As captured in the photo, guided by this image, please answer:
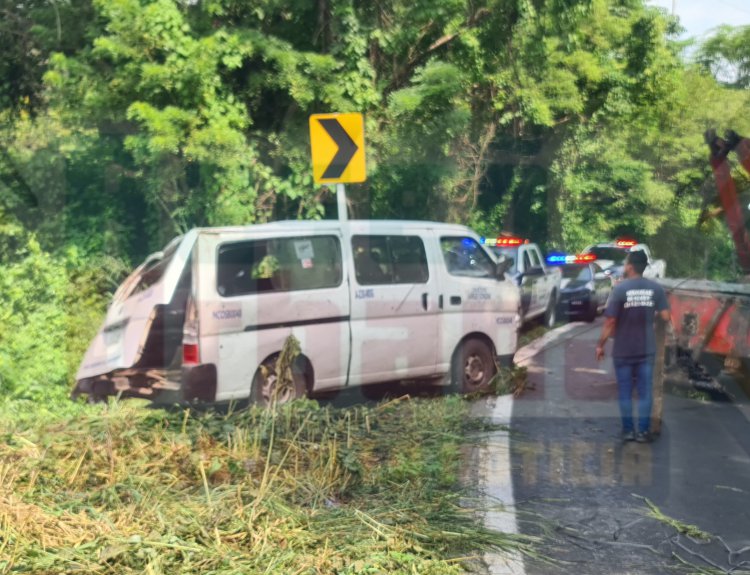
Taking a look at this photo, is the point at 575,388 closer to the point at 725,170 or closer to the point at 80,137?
the point at 725,170

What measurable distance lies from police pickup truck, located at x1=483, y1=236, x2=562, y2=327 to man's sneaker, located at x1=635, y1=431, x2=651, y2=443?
5668 millimetres

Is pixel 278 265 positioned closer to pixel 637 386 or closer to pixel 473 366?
pixel 473 366

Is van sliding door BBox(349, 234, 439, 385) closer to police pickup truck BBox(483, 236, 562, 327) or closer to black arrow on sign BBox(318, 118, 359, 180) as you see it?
black arrow on sign BBox(318, 118, 359, 180)

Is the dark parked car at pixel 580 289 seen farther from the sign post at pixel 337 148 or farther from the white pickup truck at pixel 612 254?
the sign post at pixel 337 148

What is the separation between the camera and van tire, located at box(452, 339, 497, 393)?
405 inches

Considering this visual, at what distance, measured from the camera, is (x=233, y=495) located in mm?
5535

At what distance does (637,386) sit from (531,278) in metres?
6.77

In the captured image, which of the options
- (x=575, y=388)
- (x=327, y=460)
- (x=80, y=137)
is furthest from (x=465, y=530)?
(x=80, y=137)

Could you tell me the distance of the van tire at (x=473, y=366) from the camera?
10.3 m

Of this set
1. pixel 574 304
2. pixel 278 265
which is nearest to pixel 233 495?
pixel 278 265

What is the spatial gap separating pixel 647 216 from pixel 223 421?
13.7 metres

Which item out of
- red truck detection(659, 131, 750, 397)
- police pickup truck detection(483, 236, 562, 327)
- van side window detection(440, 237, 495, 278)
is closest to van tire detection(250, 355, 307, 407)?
van side window detection(440, 237, 495, 278)

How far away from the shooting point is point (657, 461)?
→ 751cm

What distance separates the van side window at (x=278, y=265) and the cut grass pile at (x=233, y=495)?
1627 mm
